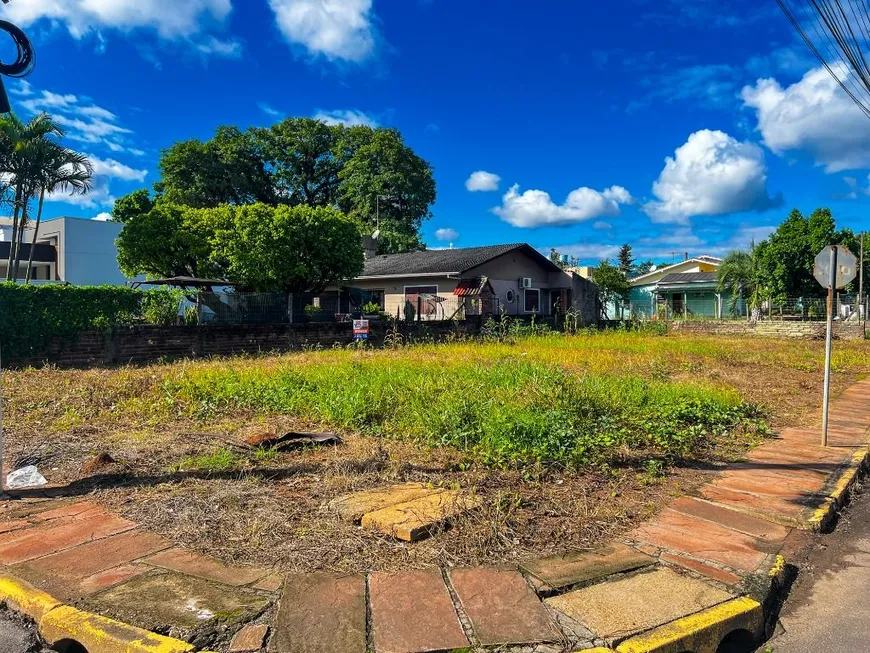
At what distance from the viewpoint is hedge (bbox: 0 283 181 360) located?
10891 millimetres

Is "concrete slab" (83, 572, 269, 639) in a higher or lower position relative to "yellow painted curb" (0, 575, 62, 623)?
higher

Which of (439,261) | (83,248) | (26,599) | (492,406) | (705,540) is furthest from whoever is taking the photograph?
(83,248)

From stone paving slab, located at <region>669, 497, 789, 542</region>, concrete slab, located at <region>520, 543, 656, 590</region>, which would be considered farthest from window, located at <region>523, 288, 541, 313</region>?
concrete slab, located at <region>520, 543, 656, 590</region>

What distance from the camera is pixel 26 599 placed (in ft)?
9.09

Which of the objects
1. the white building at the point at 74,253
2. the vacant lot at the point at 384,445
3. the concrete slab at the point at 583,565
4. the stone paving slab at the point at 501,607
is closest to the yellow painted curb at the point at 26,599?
the vacant lot at the point at 384,445

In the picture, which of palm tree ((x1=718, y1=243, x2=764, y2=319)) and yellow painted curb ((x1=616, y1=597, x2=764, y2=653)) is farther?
palm tree ((x1=718, y1=243, x2=764, y2=319))

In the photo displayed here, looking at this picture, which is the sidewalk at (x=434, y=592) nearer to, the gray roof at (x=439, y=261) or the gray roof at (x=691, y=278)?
the gray roof at (x=439, y=261)

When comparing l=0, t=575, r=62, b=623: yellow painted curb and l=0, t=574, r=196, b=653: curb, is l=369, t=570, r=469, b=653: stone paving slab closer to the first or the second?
l=0, t=574, r=196, b=653: curb

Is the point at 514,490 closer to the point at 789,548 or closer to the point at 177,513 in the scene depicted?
the point at 789,548

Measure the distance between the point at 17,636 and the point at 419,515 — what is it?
2.06m

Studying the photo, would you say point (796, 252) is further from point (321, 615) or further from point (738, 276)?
point (321, 615)

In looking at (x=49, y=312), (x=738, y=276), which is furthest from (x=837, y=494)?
(x=738, y=276)

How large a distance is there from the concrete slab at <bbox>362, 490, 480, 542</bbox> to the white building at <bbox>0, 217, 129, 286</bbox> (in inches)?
1336

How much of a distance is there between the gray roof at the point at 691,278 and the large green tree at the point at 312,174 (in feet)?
54.3
